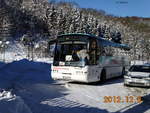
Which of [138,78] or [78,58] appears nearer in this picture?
[78,58]

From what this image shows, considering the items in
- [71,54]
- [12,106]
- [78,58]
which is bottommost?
[12,106]

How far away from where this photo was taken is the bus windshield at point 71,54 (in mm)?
12883

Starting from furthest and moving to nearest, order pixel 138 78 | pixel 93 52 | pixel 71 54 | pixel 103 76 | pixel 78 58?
pixel 103 76 → pixel 138 78 → pixel 71 54 → pixel 93 52 → pixel 78 58

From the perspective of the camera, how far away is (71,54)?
526 inches

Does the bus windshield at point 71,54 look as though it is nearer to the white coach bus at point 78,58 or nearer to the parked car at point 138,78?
the white coach bus at point 78,58

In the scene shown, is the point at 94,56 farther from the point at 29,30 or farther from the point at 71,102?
the point at 29,30

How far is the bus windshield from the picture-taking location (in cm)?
1288

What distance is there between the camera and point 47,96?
9.48 m

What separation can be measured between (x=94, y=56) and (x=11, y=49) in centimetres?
6603
